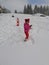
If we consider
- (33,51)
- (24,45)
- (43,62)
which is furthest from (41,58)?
(24,45)

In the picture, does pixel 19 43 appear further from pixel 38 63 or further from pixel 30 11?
pixel 30 11

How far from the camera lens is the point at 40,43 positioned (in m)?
7.45

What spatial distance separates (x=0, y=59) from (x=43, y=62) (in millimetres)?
1236

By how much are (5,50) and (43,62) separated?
67.7 inches

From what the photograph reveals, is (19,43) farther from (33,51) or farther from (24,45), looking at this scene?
(33,51)

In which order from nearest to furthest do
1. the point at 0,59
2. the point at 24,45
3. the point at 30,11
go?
the point at 0,59
the point at 24,45
the point at 30,11

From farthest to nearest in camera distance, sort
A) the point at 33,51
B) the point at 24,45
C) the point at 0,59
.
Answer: the point at 24,45 → the point at 33,51 → the point at 0,59

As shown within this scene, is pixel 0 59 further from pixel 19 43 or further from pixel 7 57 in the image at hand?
pixel 19 43

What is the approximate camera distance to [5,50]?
6434 millimetres

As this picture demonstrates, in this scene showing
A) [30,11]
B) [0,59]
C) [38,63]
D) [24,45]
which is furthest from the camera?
[30,11]

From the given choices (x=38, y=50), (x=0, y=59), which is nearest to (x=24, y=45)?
(x=38, y=50)

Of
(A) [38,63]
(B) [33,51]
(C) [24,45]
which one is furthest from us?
(C) [24,45]

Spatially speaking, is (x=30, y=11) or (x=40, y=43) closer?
(x=40, y=43)

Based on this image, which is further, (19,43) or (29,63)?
(19,43)
